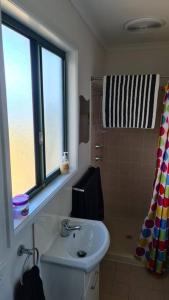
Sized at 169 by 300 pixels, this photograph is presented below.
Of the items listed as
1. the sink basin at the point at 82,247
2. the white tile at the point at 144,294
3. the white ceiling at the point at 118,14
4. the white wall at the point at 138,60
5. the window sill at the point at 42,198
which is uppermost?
the white ceiling at the point at 118,14

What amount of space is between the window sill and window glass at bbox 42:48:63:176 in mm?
109

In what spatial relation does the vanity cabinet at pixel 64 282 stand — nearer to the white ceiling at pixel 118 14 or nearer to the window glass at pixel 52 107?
the window glass at pixel 52 107

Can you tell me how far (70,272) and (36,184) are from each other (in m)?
0.59

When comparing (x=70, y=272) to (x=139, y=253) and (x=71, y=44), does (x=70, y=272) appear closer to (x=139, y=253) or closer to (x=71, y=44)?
(x=139, y=253)

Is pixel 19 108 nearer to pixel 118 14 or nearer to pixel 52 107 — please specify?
pixel 52 107

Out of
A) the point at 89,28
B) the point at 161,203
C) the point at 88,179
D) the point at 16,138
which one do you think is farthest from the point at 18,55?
the point at 161,203

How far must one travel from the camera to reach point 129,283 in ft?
7.54

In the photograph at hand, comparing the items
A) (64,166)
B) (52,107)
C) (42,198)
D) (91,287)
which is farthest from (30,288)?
(52,107)

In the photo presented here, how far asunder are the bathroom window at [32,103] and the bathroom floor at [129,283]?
1295 millimetres

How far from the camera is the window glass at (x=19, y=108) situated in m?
1.25

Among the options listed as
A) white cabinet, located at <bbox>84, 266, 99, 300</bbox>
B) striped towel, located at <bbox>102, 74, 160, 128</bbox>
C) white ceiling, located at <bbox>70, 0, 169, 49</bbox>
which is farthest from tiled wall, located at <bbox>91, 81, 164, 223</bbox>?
white cabinet, located at <bbox>84, 266, 99, 300</bbox>

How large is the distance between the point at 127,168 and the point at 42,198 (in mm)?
2026

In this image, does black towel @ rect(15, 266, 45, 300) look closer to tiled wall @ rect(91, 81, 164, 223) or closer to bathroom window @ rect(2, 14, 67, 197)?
bathroom window @ rect(2, 14, 67, 197)

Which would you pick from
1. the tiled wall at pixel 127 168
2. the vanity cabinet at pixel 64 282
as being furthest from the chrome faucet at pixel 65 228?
the tiled wall at pixel 127 168
